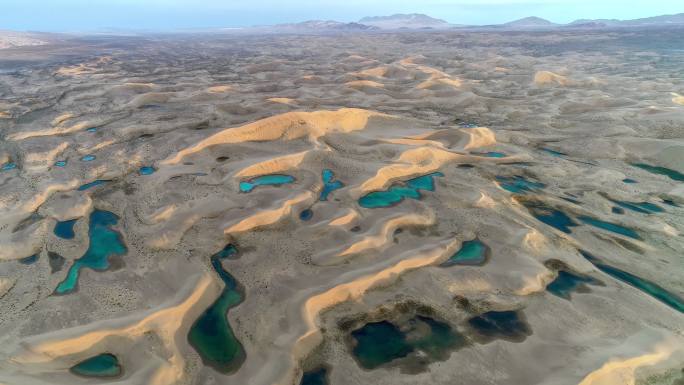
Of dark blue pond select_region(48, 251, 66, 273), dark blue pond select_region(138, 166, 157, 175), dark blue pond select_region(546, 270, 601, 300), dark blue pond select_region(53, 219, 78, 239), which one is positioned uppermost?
dark blue pond select_region(138, 166, 157, 175)

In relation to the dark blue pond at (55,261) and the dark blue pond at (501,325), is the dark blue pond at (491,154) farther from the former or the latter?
the dark blue pond at (55,261)

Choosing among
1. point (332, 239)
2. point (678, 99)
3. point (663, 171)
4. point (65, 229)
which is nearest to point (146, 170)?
point (65, 229)

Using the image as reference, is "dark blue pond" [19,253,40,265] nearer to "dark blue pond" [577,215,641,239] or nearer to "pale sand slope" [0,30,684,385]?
"pale sand slope" [0,30,684,385]

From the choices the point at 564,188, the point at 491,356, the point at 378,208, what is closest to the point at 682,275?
the point at 564,188

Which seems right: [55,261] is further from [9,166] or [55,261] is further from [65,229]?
[9,166]

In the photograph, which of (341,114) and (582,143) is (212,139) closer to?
(341,114)

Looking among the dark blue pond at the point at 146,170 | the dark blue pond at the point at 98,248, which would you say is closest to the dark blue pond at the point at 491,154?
the dark blue pond at the point at 146,170

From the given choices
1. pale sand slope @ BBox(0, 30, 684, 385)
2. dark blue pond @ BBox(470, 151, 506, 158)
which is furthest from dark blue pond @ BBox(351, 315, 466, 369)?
dark blue pond @ BBox(470, 151, 506, 158)
